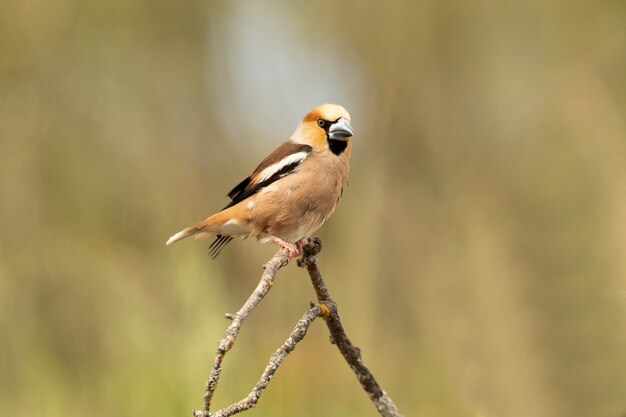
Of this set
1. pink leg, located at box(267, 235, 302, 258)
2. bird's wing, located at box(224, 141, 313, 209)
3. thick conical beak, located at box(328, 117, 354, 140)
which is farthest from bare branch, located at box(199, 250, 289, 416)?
bird's wing, located at box(224, 141, 313, 209)

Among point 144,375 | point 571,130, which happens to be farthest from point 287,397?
point 571,130

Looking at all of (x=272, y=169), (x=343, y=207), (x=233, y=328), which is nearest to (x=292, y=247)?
(x=272, y=169)

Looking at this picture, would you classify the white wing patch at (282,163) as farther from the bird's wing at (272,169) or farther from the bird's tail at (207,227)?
the bird's tail at (207,227)

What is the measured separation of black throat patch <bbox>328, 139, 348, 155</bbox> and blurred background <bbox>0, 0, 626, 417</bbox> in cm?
37

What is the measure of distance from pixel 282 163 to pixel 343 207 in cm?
74

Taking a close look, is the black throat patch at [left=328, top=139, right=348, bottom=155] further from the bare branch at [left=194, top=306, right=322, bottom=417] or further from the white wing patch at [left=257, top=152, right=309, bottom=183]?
the bare branch at [left=194, top=306, right=322, bottom=417]

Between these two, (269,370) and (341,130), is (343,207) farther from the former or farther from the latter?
(269,370)

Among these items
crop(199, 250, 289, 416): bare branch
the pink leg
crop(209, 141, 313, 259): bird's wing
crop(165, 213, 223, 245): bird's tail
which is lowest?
crop(199, 250, 289, 416): bare branch

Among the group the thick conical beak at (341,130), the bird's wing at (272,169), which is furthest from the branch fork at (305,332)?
the bird's wing at (272,169)

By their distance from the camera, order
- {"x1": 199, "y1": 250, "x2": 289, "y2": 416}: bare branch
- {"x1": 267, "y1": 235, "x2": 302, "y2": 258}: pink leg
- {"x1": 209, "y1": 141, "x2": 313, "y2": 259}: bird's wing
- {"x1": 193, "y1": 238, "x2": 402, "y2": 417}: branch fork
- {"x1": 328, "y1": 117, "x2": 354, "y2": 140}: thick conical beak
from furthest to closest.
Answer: {"x1": 209, "y1": 141, "x2": 313, "y2": 259}: bird's wing
{"x1": 328, "y1": 117, "x2": 354, "y2": 140}: thick conical beak
{"x1": 267, "y1": 235, "x2": 302, "y2": 258}: pink leg
{"x1": 193, "y1": 238, "x2": 402, "y2": 417}: branch fork
{"x1": 199, "y1": 250, "x2": 289, "y2": 416}: bare branch

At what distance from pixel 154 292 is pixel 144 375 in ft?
1.09

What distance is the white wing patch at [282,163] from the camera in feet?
5.45

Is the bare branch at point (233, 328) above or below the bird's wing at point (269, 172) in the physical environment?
below

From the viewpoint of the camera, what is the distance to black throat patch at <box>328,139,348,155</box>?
1708 mm
